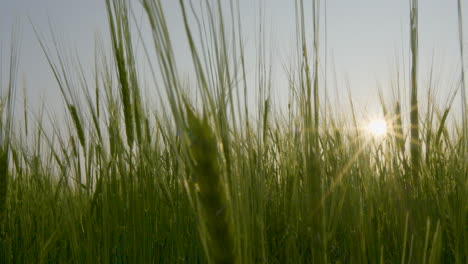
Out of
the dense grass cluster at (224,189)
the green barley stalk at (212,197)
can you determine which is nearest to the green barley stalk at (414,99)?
the dense grass cluster at (224,189)

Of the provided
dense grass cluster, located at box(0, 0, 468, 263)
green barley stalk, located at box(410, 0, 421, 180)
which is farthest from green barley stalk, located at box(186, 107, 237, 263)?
green barley stalk, located at box(410, 0, 421, 180)

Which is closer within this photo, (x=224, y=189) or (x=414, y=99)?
(x=224, y=189)

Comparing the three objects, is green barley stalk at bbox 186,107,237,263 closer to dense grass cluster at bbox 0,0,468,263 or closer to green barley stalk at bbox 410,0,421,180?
dense grass cluster at bbox 0,0,468,263

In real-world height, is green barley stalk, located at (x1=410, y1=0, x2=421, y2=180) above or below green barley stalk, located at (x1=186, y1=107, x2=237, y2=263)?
above

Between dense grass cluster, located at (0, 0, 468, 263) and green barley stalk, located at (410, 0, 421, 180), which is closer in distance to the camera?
dense grass cluster, located at (0, 0, 468, 263)

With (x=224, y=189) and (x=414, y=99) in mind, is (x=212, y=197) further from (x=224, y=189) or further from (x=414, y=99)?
(x=414, y=99)

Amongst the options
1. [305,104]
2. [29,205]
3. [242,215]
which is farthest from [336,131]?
[29,205]

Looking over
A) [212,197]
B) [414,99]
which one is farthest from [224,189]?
[414,99]

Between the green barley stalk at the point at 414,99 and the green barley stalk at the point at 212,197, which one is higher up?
the green barley stalk at the point at 414,99

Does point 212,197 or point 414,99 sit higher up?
point 414,99

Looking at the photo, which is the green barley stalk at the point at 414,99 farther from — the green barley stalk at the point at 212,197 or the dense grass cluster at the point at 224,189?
the green barley stalk at the point at 212,197

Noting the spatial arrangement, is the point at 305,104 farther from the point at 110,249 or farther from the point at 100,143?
the point at 110,249

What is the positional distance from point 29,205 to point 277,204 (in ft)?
3.97

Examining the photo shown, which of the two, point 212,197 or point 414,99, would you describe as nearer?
point 212,197
